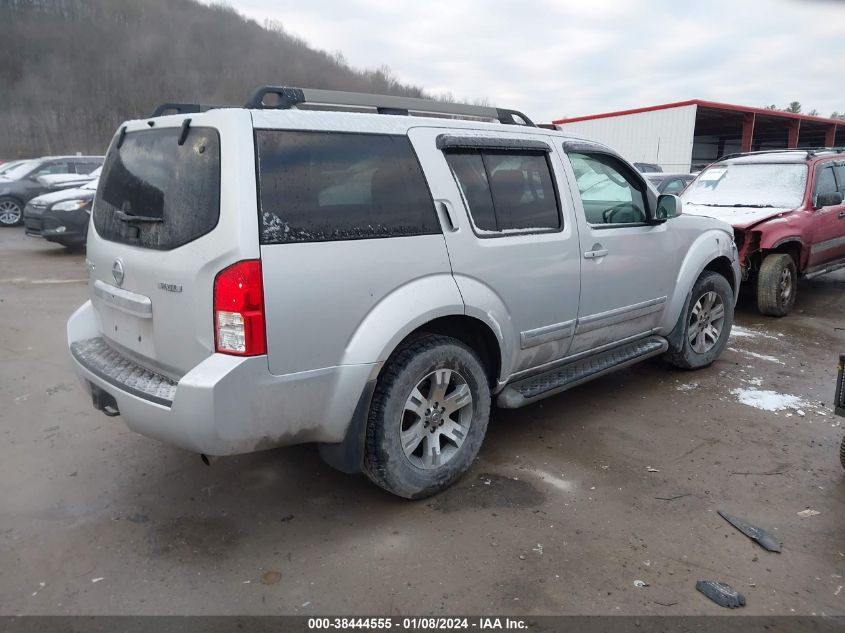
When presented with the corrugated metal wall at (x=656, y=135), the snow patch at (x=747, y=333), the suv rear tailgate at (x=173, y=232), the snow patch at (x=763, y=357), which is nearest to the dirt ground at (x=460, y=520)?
the suv rear tailgate at (x=173, y=232)

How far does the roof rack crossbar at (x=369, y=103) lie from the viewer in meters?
2.81

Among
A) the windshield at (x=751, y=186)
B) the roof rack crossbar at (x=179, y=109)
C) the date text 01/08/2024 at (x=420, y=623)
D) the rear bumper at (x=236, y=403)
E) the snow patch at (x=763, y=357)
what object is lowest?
the date text 01/08/2024 at (x=420, y=623)

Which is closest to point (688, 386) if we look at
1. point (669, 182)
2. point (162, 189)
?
point (162, 189)

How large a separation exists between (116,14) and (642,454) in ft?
297

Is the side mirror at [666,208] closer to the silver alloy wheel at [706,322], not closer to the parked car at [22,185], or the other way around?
the silver alloy wheel at [706,322]

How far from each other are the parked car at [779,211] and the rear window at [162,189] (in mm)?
6079

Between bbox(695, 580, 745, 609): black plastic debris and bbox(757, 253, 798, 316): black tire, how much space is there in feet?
17.5

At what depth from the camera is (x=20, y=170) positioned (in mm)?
14297

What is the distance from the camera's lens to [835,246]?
307 inches

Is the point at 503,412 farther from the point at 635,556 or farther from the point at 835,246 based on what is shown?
the point at 835,246

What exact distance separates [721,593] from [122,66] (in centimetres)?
7517

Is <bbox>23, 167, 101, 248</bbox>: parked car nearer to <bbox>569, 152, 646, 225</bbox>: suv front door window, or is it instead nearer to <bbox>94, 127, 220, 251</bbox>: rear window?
<bbox>94, 127, 220, 251</bbox>: rear window

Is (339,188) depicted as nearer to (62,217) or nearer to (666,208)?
(666,208)

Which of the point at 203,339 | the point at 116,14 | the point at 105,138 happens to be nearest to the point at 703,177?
the point at 203,339
